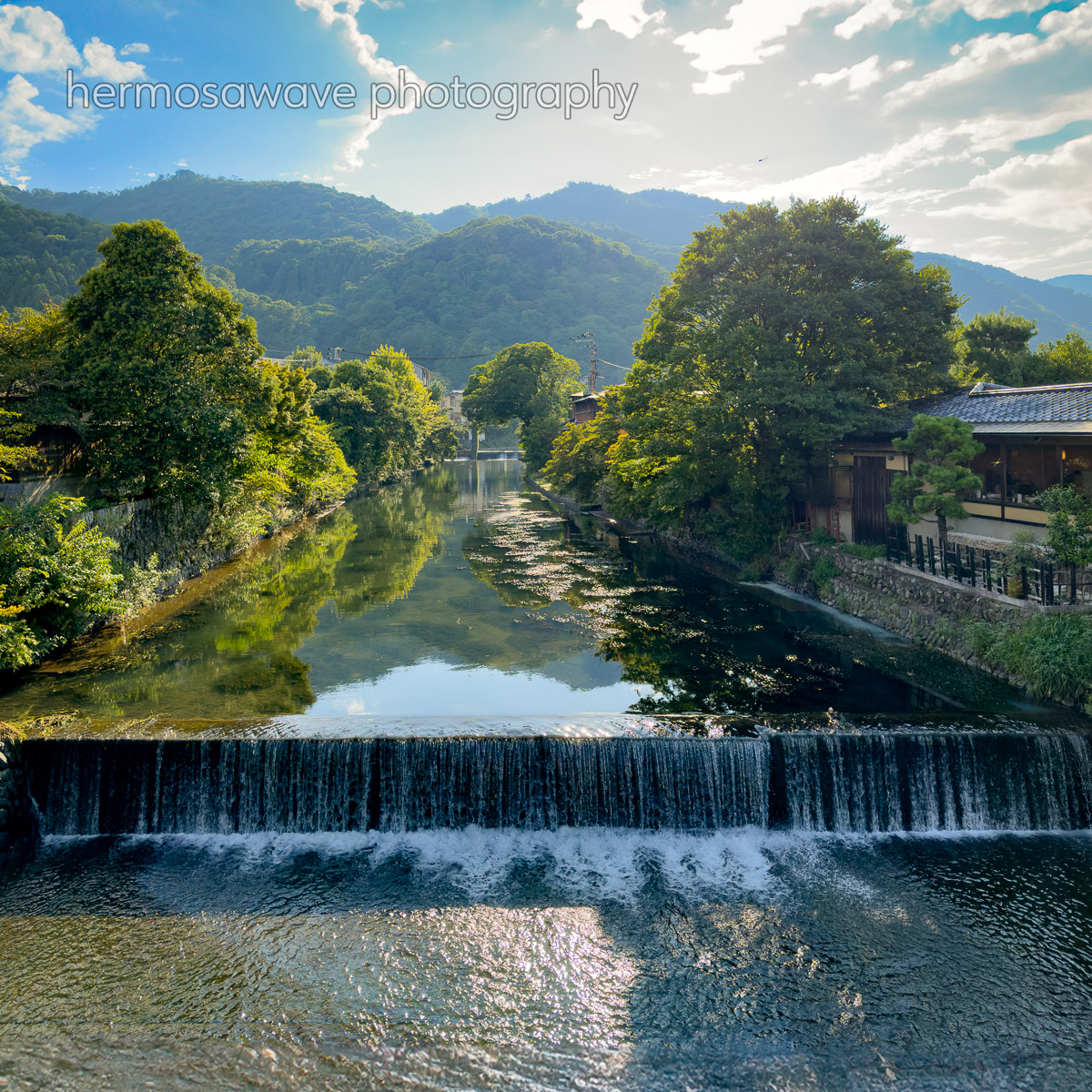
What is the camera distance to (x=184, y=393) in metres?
19.7

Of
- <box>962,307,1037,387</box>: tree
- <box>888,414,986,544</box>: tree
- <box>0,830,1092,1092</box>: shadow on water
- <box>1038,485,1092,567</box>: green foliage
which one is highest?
<box>962,307,1037,387</box>: tree

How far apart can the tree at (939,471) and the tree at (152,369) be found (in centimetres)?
1766

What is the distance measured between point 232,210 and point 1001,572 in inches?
7623

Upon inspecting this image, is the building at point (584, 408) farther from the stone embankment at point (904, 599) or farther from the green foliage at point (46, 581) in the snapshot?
the green foliage at point (46, 581)

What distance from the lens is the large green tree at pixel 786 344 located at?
21.2m

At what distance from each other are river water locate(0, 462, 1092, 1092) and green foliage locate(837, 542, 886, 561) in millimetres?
2673

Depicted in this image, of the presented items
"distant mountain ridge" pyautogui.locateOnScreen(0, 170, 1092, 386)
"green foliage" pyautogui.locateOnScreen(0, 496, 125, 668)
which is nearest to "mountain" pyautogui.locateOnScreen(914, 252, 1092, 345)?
"distant mountain ridge" pyautogui.locateOnScreen(0, 170, 1092, 386)

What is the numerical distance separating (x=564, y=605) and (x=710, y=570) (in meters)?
6.91

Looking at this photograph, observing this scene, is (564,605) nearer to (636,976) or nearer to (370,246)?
(636,976)

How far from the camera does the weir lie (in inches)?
432

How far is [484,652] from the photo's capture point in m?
17.2

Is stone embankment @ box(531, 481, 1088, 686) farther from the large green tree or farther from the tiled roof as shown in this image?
the tiled roof

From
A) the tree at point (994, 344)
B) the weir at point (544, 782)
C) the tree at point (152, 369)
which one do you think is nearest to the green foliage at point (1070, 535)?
the weir at point (544, 782)

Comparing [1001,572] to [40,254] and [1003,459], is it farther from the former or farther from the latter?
[40,254]
